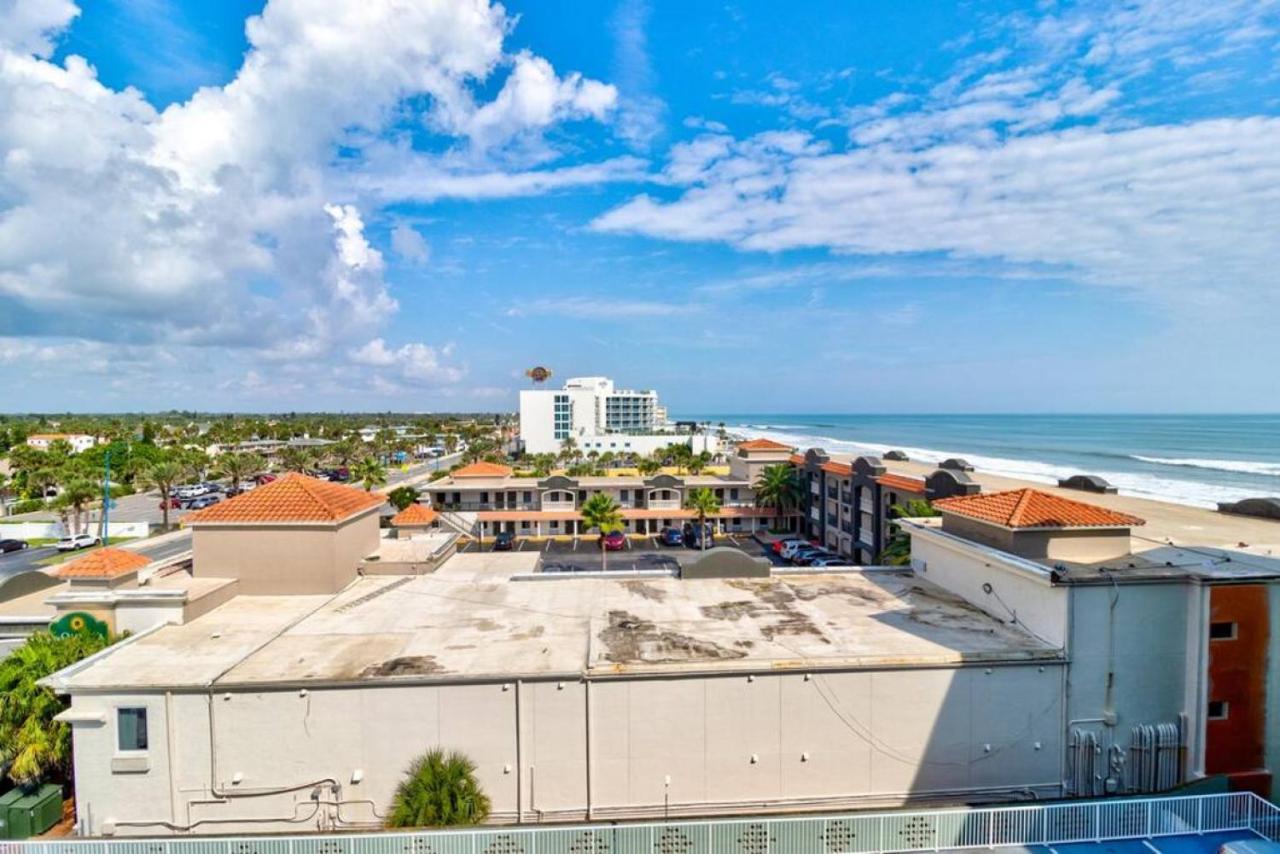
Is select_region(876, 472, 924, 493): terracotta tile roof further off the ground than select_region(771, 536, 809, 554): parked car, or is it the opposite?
select_region(876, 472, 924, 493): terracotta tile roof

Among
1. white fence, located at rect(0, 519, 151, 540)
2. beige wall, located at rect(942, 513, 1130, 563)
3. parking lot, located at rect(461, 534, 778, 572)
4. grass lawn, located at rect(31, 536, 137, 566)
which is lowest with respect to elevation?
parking lot, located at rect(461, 534, 778, 572)

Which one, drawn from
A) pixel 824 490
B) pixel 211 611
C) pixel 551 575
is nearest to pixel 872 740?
pixel 551 575

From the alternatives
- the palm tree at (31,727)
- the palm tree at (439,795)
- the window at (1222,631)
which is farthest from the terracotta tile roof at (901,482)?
the palm tree at (31,727)

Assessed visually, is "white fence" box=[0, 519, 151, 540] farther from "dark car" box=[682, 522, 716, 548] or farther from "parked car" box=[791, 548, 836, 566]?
"parked car" box=[791, 548, 836, 566]

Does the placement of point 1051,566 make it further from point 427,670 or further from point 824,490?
point 824,490

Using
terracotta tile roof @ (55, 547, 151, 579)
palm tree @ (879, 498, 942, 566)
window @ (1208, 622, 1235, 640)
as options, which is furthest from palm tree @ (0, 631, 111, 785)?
window @ (1208, 622, 1235, 640)

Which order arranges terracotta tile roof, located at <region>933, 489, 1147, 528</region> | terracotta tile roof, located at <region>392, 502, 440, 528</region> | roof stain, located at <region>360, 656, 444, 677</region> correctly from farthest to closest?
terracotta tile roof, located at <region>392, 502, 440, 528</region>, terracotta tile roof, located at <region>933, 489, 1147, 528</region>, roof stain, located at <region>360, 656, 444, 677</region>

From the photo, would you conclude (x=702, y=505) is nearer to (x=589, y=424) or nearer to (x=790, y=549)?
(x=790, y=549)
